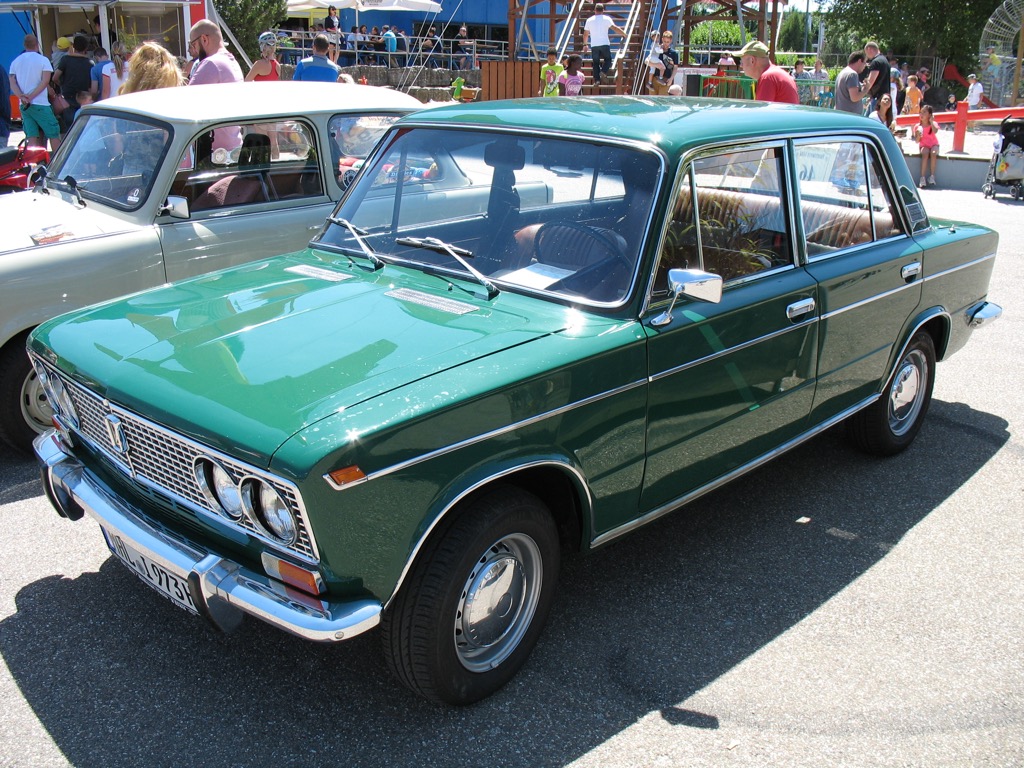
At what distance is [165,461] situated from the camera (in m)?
2.85

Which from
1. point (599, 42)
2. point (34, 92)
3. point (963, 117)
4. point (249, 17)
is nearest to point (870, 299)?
point (34, 92)

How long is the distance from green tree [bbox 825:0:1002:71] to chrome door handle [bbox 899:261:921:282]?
35387 millimetres

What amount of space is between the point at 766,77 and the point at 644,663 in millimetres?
6617

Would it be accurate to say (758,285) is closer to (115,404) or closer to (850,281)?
(850,281)

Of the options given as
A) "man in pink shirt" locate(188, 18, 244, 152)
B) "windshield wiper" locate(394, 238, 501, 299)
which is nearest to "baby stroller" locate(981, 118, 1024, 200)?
"man in pink shirt" locate(188, 18, 244, 152)

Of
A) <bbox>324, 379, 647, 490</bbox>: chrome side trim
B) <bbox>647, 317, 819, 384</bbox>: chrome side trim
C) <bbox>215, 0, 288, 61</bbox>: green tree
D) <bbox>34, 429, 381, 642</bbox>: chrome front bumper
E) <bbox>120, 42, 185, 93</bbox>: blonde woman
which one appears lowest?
<bbox>34, 429, 381, 642</bbox>: chrome front bumper

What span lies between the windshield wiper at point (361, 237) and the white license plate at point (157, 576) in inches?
55.2

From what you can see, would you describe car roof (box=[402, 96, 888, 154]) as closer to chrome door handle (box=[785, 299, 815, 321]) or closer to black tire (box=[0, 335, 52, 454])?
chrome door handle (box=[785, 299, 815, 321])

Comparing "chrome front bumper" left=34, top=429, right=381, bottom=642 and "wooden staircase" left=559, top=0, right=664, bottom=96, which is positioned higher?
"wooden staircase" left=559, top=0, right=664, bottom=96

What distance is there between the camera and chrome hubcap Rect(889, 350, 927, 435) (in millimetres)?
4875

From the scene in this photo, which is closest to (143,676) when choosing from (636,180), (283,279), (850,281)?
(283,279)

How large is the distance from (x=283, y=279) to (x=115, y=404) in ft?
3.18

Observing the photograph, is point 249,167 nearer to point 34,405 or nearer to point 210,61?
point 34,405

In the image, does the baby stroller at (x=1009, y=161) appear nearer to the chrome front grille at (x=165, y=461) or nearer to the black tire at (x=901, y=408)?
the black tire at (x=901, y=408)
